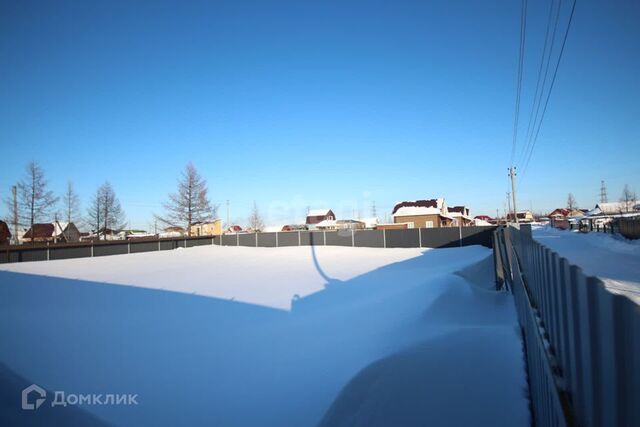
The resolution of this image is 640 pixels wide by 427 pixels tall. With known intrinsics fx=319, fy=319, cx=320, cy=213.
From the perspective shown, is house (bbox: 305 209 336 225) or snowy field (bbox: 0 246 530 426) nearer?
snowy field (bbox: 0 246 530 426)

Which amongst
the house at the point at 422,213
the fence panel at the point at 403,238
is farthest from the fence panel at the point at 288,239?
the house at the point at 422,213

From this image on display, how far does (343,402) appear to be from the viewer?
328 centimetres

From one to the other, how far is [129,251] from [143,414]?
73.2 feet

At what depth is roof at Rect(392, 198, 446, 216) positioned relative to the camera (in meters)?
44.0

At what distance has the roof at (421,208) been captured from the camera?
1734 inches

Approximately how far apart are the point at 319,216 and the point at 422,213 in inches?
1178

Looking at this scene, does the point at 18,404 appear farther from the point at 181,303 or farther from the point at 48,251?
the point at 48,251

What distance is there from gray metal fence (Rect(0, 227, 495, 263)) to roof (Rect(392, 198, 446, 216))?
24028mm

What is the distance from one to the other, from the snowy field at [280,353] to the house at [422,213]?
35971 mm

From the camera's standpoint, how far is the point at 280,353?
15.4ft

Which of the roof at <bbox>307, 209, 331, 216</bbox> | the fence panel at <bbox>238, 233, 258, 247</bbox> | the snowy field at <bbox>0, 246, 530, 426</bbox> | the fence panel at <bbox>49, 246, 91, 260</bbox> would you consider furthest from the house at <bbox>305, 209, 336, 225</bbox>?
the snowy field at <bbox>0, 246, 530, 426</bbox>

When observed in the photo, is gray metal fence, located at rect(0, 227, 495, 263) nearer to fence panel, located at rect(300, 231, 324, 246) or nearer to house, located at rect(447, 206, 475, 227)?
fence panel, located at rect(300, 231, 324, 246)

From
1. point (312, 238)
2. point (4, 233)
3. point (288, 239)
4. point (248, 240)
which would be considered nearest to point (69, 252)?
point (248, 240)

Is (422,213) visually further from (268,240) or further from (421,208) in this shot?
(268,240)
